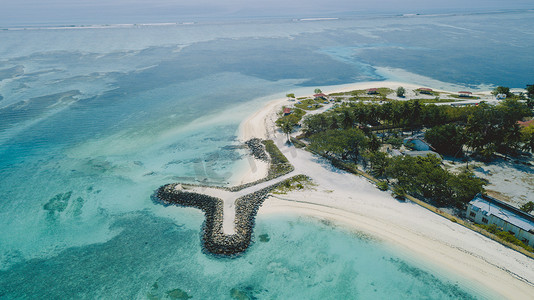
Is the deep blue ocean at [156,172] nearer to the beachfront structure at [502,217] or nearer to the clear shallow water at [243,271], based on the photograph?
the clear shallow water at [243,271]

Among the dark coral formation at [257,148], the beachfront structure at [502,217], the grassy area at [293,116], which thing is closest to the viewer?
the beachfront structure at [502,217]

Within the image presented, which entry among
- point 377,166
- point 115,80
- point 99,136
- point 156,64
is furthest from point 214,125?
point 156,64

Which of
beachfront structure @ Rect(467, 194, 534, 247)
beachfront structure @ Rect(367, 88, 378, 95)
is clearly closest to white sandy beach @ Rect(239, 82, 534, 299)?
beachfront structure @ Rect(467, 194, 534, 247)

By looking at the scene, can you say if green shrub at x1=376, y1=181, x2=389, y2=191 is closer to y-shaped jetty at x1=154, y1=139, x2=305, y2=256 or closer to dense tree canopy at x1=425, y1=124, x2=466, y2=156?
Result: y-shaped jetty at x1=154, y1=139, x2=305, y2=256

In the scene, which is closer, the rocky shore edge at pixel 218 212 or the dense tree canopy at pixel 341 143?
the rocky shore edge at pixel 218 212

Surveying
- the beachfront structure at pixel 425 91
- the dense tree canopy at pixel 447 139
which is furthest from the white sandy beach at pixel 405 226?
the beachfront structure at pixel 425 91

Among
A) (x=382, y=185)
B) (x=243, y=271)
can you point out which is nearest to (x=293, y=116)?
(x=382, y=185)
